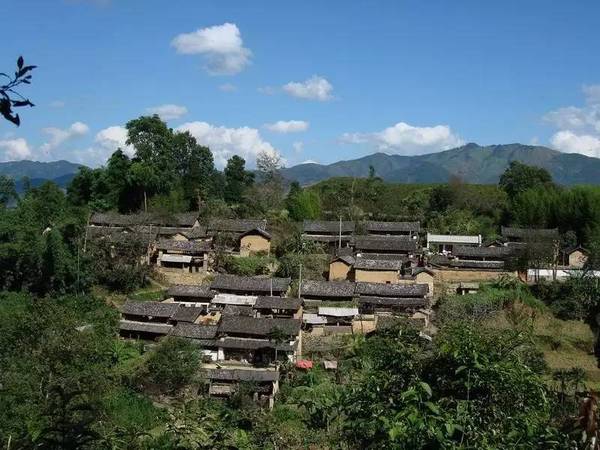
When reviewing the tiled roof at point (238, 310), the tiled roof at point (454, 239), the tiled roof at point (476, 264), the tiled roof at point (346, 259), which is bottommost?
the tiled roof at point (238, 310)

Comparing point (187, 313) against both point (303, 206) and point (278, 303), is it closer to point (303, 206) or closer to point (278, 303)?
point (278, 303)

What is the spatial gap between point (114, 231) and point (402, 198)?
2525 centimetres

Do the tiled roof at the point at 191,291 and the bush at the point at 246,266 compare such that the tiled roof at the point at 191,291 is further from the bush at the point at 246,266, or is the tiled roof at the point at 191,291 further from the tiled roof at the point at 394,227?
the tiled roof at the point at 394,227

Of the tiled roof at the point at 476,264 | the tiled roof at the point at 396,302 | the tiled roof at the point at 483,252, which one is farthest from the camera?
the tiled roof at the point at 483,252

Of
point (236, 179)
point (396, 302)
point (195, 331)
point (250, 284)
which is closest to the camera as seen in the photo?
point (195, 331)

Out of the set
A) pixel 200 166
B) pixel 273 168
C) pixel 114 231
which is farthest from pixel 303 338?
pixel 273 168

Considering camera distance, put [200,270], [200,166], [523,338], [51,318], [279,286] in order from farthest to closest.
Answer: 1. [200,166]
2. [200,270]
3. [279,286]
4. [51,318]
5. [523,338]

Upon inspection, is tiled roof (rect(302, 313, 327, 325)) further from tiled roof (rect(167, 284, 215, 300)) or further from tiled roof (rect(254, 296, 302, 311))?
tiled roof (rect(167, 284, 215, 300))

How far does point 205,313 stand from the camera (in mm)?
28984

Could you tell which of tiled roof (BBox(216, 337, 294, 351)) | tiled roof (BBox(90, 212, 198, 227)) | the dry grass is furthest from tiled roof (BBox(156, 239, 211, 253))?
the dry grass

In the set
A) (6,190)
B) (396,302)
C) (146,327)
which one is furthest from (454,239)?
(6,190)

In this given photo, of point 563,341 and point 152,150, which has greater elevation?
point 152,150

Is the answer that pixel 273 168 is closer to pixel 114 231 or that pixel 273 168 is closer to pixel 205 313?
pixel 114 231

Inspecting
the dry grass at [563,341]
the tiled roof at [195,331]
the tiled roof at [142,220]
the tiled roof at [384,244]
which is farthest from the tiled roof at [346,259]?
the tiled roof at [142,220]
